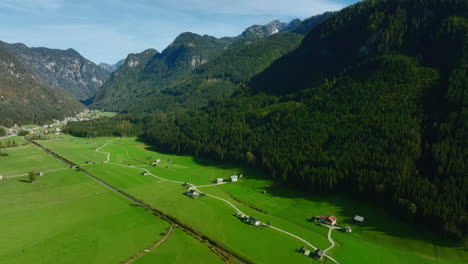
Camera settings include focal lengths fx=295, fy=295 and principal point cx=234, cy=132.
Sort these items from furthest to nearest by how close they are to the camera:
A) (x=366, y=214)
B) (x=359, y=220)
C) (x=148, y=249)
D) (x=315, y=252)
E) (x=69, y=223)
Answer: (x=366, y=214), (x=69, y=223), (x=359, y=220), (x=148, y=249), (x=315, y=252)

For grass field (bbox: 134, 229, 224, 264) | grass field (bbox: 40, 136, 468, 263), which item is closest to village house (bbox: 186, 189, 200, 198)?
grass field (bbox: 40, 136, 468, 263)

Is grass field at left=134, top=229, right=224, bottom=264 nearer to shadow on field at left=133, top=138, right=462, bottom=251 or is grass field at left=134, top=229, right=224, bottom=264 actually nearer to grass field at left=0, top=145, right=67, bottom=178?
shadow on field at left=133, top=138, right=462, bottom=251

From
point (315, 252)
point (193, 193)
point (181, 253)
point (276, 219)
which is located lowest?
point (181, 253)

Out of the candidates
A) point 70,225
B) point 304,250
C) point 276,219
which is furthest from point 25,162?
point 304,250

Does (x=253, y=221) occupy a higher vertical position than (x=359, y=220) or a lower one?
lower

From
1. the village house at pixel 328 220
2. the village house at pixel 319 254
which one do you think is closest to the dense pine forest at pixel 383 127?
the village house at pixel 328 220

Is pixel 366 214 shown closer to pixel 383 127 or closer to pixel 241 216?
pixel 241 216
